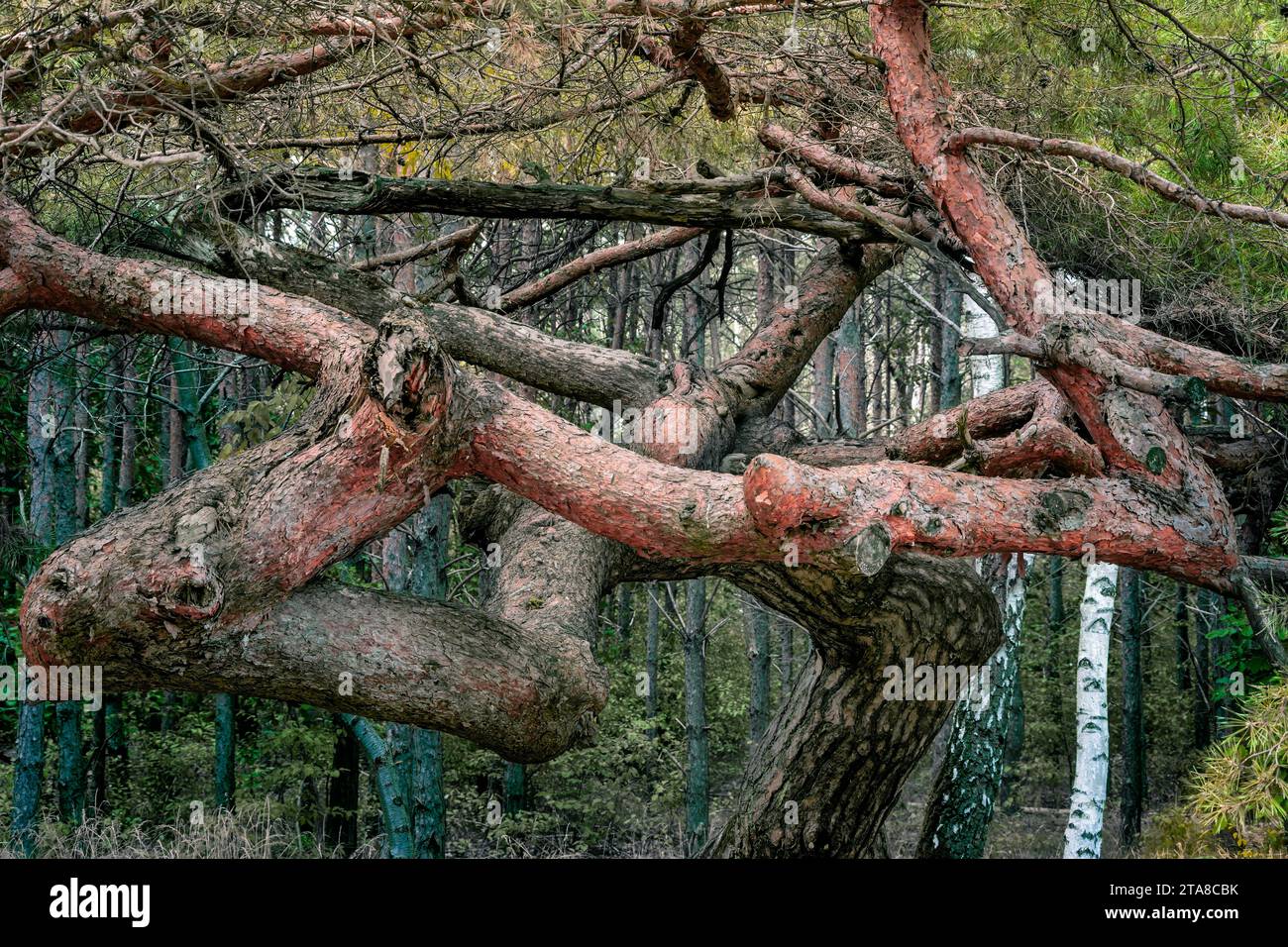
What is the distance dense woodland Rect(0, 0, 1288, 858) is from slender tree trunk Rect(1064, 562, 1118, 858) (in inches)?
1.2

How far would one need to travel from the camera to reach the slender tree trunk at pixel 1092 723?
823 cm

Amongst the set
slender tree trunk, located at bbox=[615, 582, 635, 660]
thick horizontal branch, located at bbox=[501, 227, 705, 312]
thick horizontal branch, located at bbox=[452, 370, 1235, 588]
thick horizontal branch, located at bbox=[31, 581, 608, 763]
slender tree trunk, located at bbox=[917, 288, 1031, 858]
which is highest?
thick horizontal branch, located at bbox=[501, 227, 705, 312]

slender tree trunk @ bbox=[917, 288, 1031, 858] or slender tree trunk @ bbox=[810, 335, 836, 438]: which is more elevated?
slender tree trunk @ bbox=[810, 335, 836, 438]

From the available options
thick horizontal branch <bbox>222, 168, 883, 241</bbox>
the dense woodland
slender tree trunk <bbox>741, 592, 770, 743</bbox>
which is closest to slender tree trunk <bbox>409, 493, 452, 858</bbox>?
the dense woodland

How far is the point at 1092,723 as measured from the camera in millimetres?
8430

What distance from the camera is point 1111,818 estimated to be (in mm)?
14117

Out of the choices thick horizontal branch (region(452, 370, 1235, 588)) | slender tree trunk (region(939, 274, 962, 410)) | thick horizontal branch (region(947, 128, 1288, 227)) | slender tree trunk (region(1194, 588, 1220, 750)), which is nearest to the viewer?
thick horizontal branch (region(452, 370, 1235, 588))

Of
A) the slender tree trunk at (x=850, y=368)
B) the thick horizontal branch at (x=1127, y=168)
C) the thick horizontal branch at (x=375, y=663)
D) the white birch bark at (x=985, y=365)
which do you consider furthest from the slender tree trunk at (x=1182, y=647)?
the thick horizontal branch at (x=375, y=663)

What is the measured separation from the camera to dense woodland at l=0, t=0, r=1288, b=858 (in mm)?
3582

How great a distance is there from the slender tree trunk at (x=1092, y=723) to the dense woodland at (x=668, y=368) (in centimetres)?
3

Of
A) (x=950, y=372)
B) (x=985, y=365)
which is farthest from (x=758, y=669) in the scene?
(x=985, y=365)

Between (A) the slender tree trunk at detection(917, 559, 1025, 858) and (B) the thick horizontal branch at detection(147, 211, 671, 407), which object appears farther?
(A) the slender tree trunk at detection(917, 559, 1025, 858)

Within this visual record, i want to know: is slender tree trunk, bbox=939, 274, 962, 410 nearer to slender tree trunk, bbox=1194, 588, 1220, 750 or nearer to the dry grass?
slender tree trunk, bbox=1194, 588, 1220, 750

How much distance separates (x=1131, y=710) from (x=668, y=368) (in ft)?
29.7
